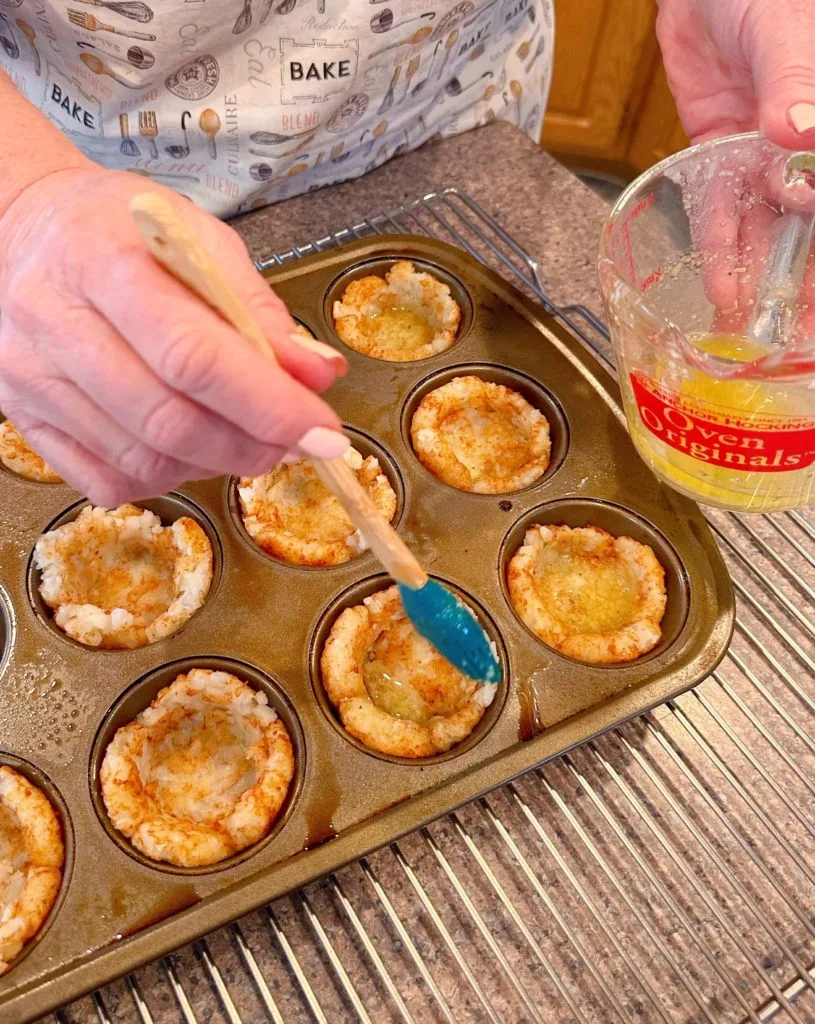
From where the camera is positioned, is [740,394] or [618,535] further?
[618,535]

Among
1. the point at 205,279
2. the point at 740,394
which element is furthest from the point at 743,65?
the point at 205,279

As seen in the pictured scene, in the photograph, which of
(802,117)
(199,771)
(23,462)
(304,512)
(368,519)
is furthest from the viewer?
(304,512)

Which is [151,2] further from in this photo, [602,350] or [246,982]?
[246,982]

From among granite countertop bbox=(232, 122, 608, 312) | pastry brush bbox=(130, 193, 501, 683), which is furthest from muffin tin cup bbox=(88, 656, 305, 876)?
granite countertop bbox=(232, 122, 608, 312)

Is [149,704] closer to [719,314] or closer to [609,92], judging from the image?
[719,314]

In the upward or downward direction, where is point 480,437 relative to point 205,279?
downward
